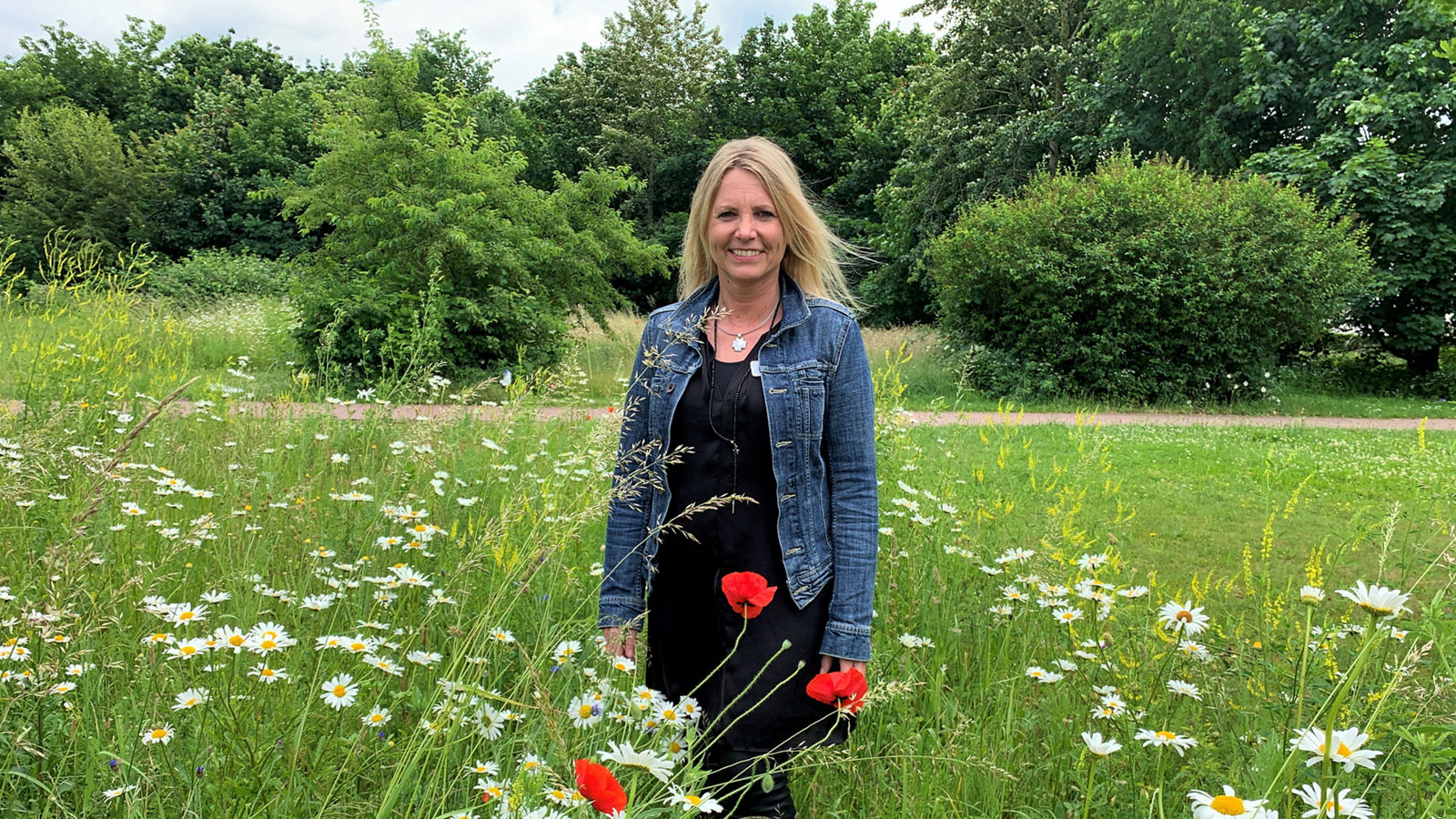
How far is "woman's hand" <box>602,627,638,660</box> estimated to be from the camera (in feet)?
6.27

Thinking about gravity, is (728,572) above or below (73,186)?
below

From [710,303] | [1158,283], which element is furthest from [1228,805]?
[1158,283]

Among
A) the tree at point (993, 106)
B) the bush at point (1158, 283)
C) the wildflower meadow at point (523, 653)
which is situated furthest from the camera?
the tree at point (993, 106)

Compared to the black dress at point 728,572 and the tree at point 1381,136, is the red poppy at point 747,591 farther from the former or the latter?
the tree at point 1381,136

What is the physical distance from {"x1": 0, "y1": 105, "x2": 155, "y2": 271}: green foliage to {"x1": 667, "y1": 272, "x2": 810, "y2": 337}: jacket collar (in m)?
30.5

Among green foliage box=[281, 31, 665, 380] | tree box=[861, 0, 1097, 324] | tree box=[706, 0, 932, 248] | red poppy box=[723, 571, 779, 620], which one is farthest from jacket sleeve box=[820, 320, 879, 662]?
tree box=[706, 0, 932, 248]

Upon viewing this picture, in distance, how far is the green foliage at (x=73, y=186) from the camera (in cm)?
2628

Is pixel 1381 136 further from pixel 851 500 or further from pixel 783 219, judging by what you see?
pixel 851 500

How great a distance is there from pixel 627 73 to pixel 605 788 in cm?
3478

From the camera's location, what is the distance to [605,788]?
85 cm

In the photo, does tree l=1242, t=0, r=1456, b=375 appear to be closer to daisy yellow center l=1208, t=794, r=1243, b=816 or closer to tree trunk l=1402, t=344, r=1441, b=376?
tree trunk l=1402, t=344, r=1441, b=376

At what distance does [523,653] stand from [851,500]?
1.12 m

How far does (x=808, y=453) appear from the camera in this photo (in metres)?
2.02

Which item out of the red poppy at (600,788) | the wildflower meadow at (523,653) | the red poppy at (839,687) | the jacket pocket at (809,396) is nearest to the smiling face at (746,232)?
the jacket pocket at (809,396)
